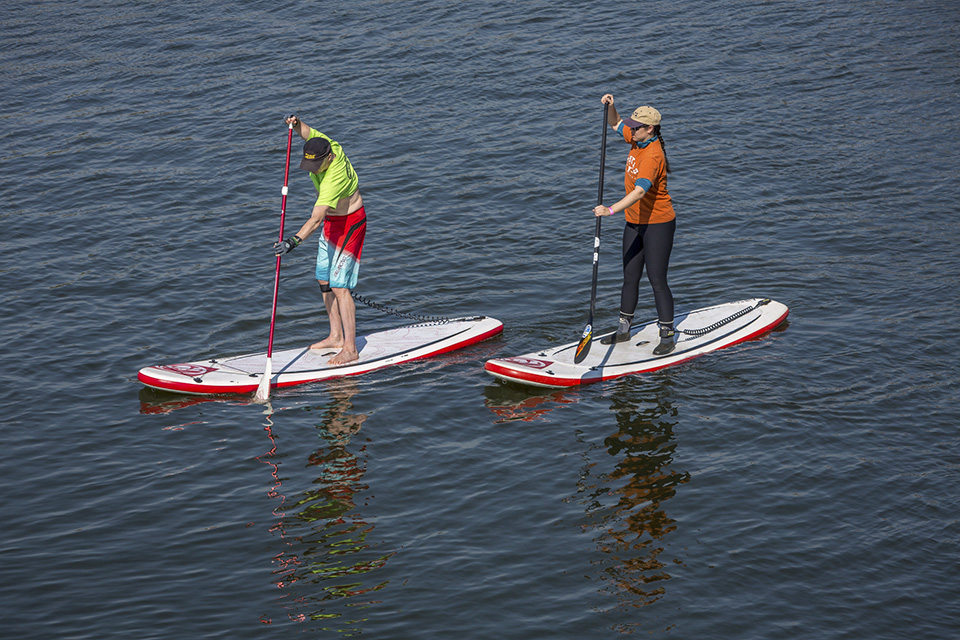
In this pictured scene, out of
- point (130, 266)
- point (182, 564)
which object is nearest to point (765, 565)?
point (182, 564)

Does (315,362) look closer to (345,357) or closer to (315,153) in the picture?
(345,357)

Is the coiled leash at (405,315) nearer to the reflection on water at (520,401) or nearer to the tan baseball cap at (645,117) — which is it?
the reflection on water at (520,401)

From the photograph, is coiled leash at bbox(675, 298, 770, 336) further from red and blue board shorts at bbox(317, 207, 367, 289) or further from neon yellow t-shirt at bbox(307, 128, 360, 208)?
neon yellow t-shirt at bbox(307, 128, 360, 208)

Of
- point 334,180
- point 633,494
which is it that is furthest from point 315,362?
point 633,494

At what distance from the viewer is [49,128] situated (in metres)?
20.3

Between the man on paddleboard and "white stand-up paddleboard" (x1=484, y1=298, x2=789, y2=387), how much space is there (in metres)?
1.76

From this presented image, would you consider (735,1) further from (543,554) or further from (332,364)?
(543,554)

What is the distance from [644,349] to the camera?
37.1ft

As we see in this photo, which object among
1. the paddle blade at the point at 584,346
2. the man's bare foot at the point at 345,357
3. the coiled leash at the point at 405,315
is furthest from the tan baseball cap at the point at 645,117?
the man's bare foot at the point at 345,357

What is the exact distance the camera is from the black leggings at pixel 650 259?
10.8 m

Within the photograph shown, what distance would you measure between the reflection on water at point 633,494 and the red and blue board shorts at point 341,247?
10.6 ft

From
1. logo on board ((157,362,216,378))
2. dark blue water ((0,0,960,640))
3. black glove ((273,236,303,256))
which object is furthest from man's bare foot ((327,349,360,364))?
black glove ((273,236,303,256))

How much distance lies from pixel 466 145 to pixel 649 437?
9.94m

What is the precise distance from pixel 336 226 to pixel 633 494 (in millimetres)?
4487
